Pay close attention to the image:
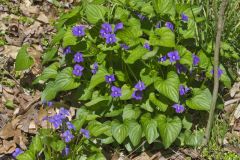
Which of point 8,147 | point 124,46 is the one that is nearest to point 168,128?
point 124,46

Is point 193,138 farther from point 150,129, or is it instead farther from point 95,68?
point 95,68

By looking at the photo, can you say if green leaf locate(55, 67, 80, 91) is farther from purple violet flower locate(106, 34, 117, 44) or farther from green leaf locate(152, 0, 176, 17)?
green leaf locate(152, 0, 176, 17)

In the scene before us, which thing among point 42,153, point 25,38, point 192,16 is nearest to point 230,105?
point 192,16

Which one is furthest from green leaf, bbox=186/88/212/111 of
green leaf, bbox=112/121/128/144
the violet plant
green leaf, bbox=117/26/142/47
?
green leaf, bbox=117/26/142/47

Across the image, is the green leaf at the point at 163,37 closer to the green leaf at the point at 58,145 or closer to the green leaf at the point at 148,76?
the green leaf at the point at 148,76

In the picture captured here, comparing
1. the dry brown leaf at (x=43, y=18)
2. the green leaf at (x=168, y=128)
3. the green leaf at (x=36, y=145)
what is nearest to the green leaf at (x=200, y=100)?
the green leaf at (x=168, y=128)
